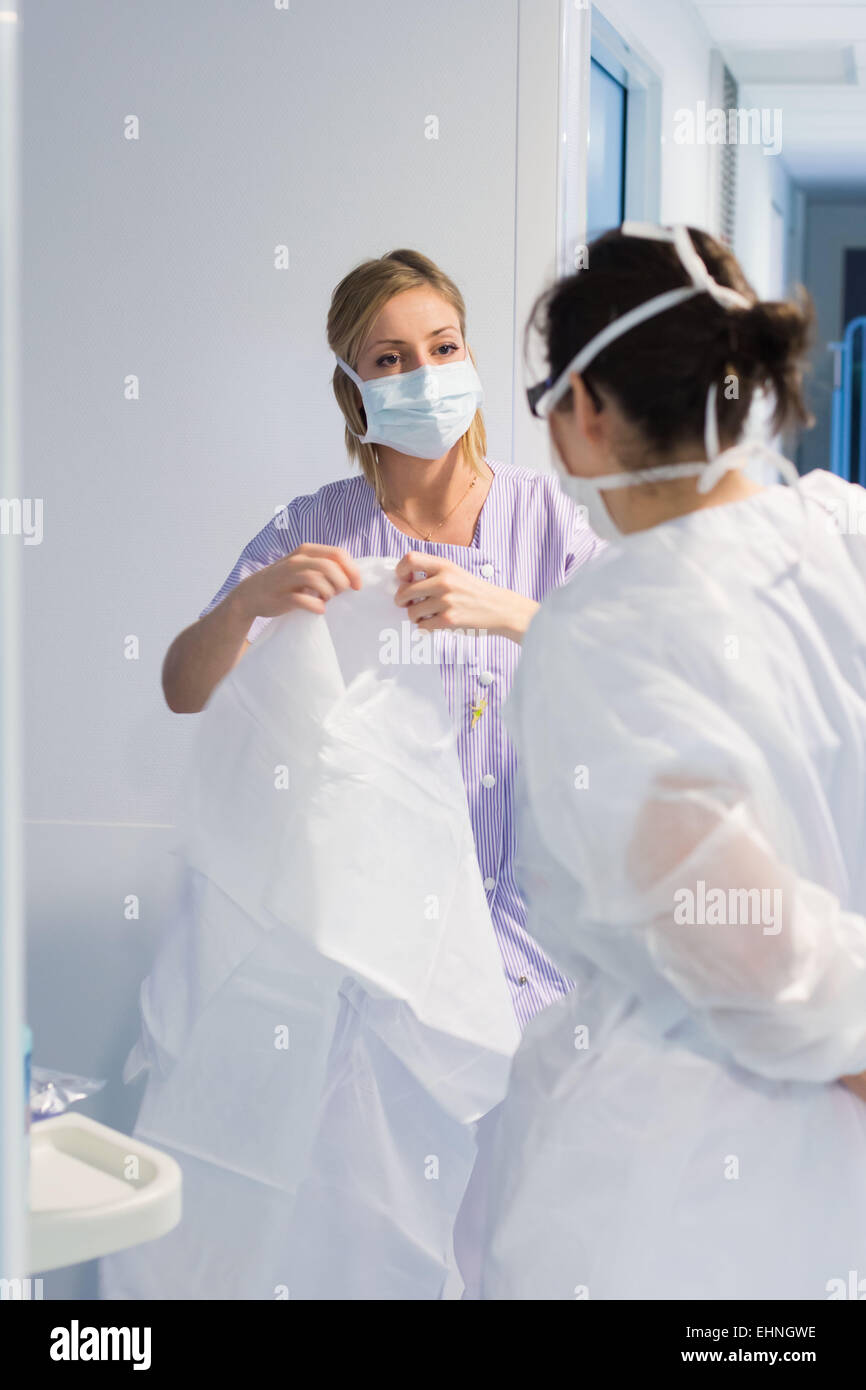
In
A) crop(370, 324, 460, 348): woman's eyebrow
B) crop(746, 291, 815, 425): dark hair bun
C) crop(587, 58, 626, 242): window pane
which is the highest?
crop(587, 58, 626, 242): window pane

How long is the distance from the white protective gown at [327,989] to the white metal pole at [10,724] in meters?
0.64

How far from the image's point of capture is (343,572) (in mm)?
1302

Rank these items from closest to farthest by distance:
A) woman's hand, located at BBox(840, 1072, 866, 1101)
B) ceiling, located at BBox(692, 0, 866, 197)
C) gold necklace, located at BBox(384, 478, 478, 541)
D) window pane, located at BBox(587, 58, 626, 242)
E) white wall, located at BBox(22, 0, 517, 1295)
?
woman's hand, located at BBox(840, 1072, 866, 1101), gold necklace, located at BBox(384, 478, 478, 541), white wall, located at BBox(22, 0, 517, 1295), window pane, located at BBox(587, 58, 626, 242), ceiling, located at BBox(692, 0, 866, 197)

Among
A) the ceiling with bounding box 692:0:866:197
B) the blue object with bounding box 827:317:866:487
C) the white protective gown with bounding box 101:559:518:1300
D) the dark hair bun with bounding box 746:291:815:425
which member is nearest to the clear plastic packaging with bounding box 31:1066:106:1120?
the white protective gown with bounding box 101:559:518:1300

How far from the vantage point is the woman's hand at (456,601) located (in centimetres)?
126

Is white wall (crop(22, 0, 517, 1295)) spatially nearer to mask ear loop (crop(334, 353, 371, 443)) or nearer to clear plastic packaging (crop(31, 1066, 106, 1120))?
mask ear loop (crop(334, 353, 371, 443))

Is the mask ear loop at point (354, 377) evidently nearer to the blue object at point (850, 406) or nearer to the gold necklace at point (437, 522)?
the gold necklace at point (437, 522)

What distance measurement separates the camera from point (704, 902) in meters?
0.78

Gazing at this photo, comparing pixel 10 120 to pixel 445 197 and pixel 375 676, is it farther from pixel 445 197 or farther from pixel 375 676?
pixel 445 197

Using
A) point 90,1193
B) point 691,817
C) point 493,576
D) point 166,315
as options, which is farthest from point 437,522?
point 90,1193

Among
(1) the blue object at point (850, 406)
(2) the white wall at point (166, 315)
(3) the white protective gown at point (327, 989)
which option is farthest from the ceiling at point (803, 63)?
(3) the white protective gown at point (327, 989)

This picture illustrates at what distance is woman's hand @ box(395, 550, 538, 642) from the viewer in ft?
4.14

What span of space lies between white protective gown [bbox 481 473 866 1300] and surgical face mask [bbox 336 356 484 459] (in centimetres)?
63
